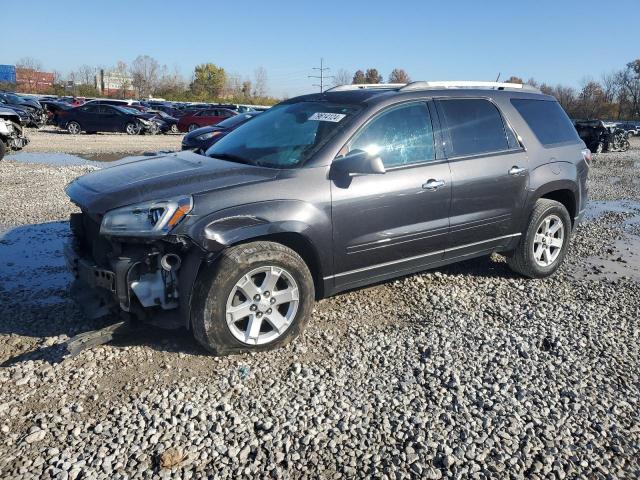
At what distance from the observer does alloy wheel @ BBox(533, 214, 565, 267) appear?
5.25 metres

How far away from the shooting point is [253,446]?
8.92ft

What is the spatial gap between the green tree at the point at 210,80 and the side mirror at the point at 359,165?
94666mm

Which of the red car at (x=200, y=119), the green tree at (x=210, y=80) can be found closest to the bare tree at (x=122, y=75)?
the green tree at (x=210, y=80)

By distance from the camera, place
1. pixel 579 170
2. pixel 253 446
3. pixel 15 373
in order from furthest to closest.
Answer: pixel 579 170
pixel 15 373
pixel 253 446

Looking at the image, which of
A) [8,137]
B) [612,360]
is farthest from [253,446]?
[8,137]

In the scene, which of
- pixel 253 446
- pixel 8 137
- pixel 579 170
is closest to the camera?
pixel 253 446

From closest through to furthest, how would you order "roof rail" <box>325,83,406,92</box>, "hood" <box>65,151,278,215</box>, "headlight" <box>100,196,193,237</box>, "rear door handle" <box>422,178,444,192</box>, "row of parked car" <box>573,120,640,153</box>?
"headlight" <box>100,196,193,237</box> < "hood" <box>65,151,278,215</box> < "rear door handle" <box>422,178,444,192</box> < "roof rail" <box>325,83,406,92</box> < "row of parked car" <box>573,120,640,153</box>

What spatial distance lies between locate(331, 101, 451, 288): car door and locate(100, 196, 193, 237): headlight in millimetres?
1111

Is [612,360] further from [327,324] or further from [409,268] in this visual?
[327,324]

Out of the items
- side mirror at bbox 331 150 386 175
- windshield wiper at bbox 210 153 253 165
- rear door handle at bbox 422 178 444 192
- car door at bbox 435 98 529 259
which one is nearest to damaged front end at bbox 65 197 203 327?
windshield wiper at bbox 210 153 253 165

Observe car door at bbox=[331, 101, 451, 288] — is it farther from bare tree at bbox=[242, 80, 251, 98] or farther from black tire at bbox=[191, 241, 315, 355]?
bare tree at bbox=[242, 80, 251, 98]

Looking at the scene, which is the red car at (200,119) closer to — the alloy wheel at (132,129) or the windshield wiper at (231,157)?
the alloy wheel at (132,129)

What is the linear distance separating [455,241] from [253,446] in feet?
8.63

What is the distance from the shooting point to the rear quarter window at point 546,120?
5164 mm
